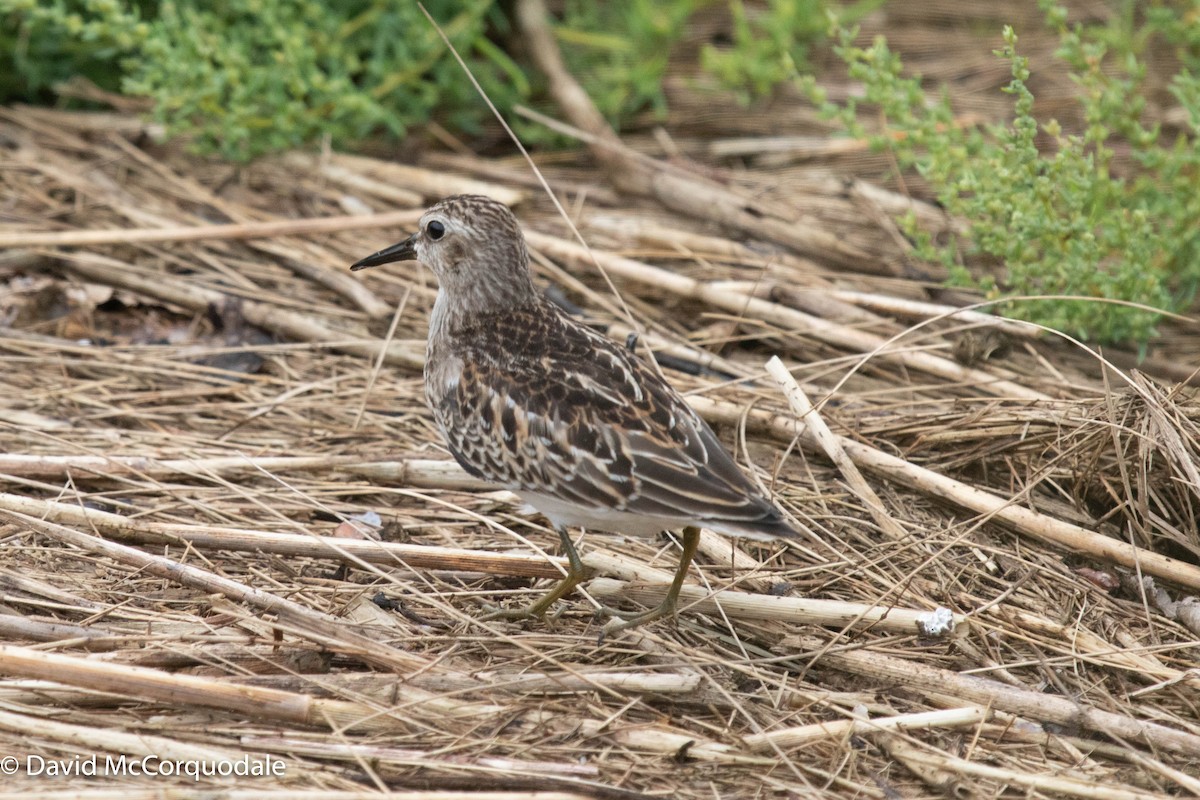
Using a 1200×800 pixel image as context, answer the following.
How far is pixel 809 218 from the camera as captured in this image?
22.5 ft

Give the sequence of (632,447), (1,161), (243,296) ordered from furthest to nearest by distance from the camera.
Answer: (1,161), (243,296), (632,447)

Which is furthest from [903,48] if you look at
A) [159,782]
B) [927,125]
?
[159,782]

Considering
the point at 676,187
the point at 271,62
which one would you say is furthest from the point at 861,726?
the point at 271,62

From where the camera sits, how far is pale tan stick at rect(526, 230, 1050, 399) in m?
5.42

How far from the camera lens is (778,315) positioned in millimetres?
5938

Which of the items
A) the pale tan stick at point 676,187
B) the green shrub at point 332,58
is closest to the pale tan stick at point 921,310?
the pale tan stick at point 676,187

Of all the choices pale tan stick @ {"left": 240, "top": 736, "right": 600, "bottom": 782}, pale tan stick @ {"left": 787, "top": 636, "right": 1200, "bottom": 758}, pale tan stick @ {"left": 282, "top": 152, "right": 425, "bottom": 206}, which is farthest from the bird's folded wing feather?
pale tan stick @ {"left": 282, "top": 152, "right": 425, "bottom": 206}

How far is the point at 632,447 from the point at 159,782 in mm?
1700

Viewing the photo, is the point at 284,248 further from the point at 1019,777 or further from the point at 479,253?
the point at 1019,777

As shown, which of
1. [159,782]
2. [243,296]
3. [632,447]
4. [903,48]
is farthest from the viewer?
[903,48]

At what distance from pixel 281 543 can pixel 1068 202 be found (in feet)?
11.1

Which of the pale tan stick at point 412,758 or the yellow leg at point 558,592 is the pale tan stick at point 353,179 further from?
the pale tan stick at point 412,758

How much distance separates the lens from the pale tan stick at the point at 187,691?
3650 millimetres

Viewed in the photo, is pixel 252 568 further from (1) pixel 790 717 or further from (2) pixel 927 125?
(2) pixel 927 125
